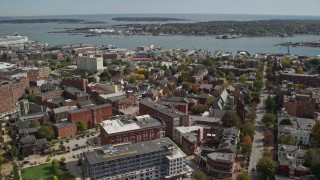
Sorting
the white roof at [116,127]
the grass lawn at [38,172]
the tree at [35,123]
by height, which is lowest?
the grass lawn at [38,172]

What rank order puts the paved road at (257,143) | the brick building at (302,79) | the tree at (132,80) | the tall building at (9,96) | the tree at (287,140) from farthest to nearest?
the tree at (132,80) → the brick building at (302,79) → the tall building at (9,96) → the tree at (287,140) → the paved road at (257,143)

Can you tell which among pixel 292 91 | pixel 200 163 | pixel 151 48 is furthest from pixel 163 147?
pixel 151 48

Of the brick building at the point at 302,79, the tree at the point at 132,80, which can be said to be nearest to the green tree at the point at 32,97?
the tree at the point at 132,80

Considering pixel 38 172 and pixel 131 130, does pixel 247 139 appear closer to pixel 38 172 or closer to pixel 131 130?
pixel 131 130

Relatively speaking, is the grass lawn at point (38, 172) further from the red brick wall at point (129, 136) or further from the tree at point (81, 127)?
the tree at point (81, 127)

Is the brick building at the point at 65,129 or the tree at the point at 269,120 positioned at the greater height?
the tree at the point at 269,120

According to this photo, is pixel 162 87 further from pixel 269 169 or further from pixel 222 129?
pixel 269 169

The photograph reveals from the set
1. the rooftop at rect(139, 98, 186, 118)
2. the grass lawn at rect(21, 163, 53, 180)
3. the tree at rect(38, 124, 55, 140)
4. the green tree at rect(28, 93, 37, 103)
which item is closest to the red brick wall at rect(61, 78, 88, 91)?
the green tree at rect(28, 93, 37, 103)
